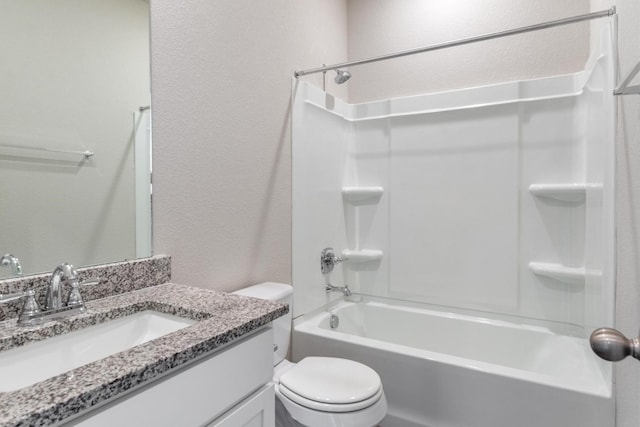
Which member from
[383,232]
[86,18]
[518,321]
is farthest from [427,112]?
[86,18]

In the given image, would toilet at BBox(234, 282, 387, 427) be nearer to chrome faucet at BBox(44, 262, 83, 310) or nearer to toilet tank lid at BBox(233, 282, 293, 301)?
toilet tank lid at BBox(233, 282, 293, 301)

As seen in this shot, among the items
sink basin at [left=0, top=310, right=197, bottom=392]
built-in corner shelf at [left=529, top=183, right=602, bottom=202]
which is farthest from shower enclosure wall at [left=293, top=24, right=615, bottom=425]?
sink basin at [left=0, top=310, right=197, bottom=392]

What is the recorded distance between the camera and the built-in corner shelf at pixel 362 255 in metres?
2.55

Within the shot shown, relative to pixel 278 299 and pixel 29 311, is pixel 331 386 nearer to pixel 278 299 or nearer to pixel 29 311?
pixel 278 299

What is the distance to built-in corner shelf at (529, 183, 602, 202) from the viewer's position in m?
1.90

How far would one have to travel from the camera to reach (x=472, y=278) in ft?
7.42

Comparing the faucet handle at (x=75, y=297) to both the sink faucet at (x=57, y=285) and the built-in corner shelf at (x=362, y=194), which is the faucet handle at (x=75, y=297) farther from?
the built-in corner shelf at (x=362, y=194)

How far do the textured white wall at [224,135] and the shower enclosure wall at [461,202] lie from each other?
199 millimetres

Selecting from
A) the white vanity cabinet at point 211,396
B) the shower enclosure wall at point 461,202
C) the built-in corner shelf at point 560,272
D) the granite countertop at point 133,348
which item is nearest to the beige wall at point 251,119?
the shower enclosure wall at point 461,202

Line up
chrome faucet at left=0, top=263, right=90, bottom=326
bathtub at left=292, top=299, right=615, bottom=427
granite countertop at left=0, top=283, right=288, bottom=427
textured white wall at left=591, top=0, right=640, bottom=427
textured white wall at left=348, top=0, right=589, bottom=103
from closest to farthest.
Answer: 1. granite countertop at left=0, top=283, right=288, bottom=427
2. chrome faucet at left=0, top=263, right=90, bottom=326
3. textured white wall at left=591, top=0, right=640, bottom=427
4. bathtub at left=292, top=299, right=615, bottom=427
5. textured white wall at left=348, top=0, right=589, bottom=103

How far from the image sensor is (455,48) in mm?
2385

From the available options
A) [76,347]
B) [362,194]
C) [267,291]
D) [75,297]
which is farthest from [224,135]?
[362,194]

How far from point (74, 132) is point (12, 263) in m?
0.42

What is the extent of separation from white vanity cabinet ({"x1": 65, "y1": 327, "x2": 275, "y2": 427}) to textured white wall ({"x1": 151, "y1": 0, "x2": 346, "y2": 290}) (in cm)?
62
